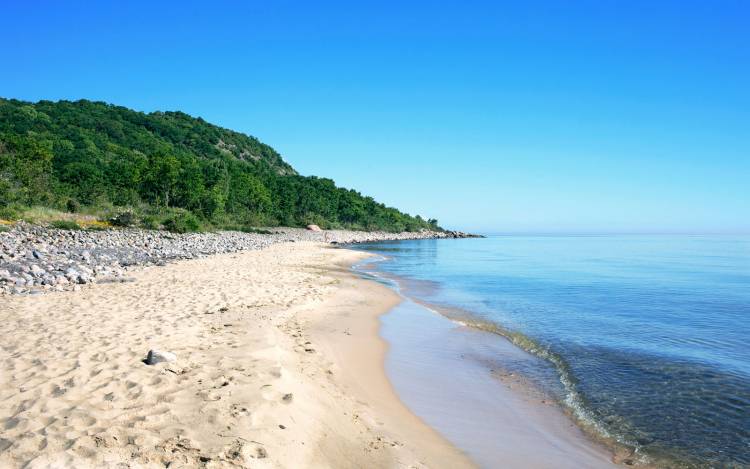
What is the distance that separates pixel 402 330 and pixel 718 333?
979 cm

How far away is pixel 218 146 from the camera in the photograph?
144 m

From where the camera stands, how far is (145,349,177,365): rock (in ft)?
21.7

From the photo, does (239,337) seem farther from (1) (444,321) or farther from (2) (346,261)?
(2) (346,261)

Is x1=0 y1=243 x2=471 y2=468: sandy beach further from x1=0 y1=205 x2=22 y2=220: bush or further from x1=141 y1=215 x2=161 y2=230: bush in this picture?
x1=141 y1=215 x2=161 y2=230: bush

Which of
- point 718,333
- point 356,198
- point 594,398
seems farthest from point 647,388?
point 356,198

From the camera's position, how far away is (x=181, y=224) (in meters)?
40.8

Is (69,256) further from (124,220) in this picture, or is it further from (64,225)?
(124,220)

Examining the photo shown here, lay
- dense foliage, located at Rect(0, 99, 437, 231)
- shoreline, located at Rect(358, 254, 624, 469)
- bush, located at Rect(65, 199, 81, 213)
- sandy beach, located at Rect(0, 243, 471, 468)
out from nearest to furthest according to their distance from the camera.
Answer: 1. sandy beach, located at Rect(0, 243, 471, 468)
2. shoreline, located at Rect(358, 254, 624, 469)
3. bush, located at Rect(65, 199, 81, 213)
4. dense foliage, located at Rect(0, 99, 437, 231)

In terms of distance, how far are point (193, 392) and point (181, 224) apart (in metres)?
38.8

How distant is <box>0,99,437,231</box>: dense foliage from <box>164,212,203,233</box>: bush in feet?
0.33

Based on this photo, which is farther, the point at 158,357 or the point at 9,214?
the point at 9,214

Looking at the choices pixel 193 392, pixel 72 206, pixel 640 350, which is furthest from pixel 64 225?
pixel 640 350

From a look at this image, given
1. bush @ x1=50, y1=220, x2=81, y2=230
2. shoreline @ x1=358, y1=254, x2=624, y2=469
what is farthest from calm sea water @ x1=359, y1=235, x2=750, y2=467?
bush @ x1=50, y1=220, x2=81, y2=230

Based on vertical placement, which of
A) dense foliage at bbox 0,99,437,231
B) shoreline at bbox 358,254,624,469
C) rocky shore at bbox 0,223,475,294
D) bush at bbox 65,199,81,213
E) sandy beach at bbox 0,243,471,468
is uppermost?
dense foliage at bbox 0,99,437,231
